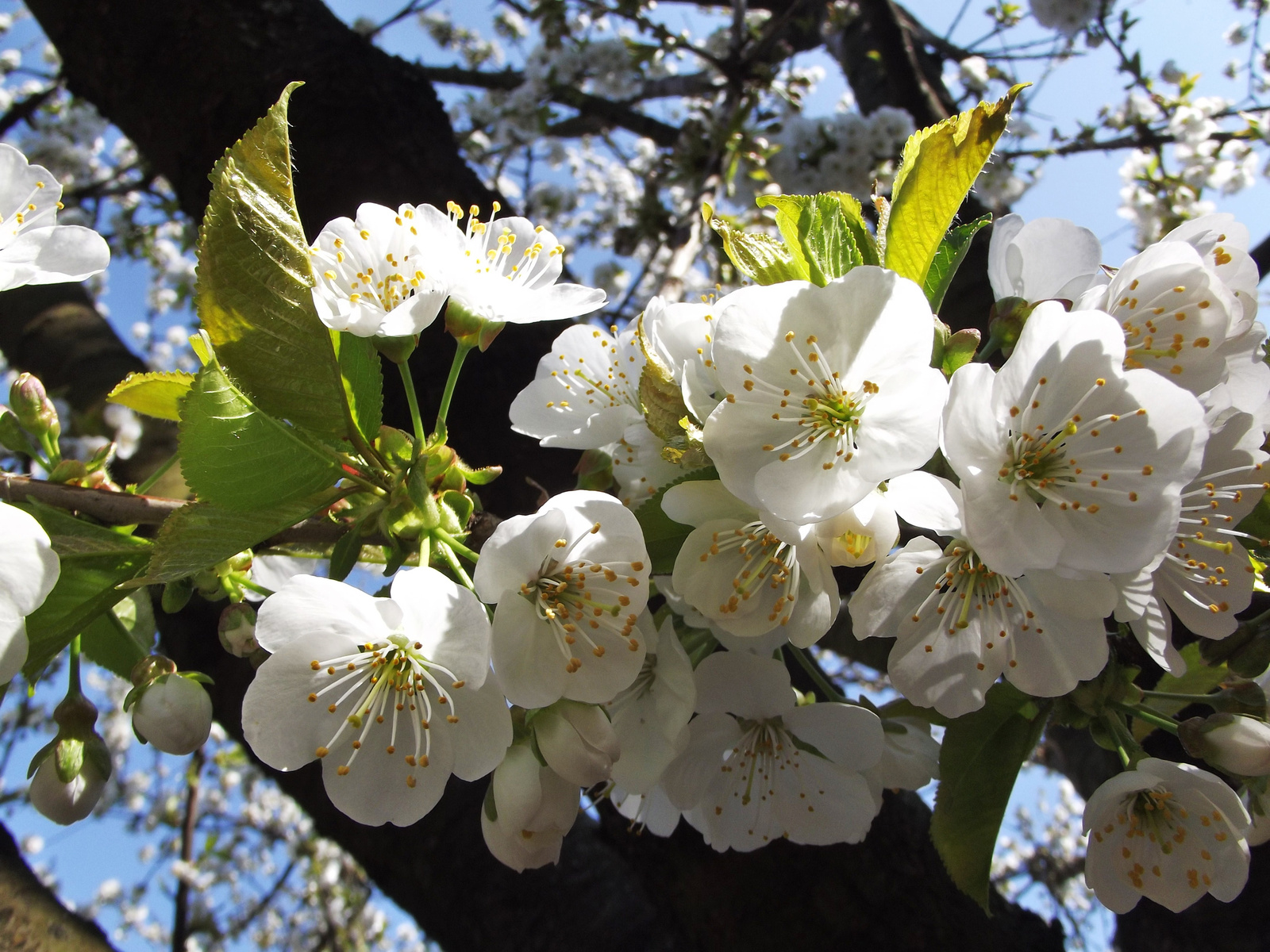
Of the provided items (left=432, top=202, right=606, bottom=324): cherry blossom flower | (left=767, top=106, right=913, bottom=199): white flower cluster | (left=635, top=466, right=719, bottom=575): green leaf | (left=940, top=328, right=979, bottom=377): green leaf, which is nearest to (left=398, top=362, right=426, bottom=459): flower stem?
(left=432, top=202, right=606, bottom=324): cherry blossom flower

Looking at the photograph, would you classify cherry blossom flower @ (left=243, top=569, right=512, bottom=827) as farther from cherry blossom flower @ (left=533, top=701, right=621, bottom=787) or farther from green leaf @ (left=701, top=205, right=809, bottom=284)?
green leaf @ (left=701, top=205, right=809, bottom=284)

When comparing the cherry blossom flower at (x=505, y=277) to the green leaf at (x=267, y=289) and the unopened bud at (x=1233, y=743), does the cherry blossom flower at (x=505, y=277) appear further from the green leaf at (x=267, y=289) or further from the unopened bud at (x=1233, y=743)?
the unopened bud at (x=1233, y=743)

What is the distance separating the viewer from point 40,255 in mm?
990

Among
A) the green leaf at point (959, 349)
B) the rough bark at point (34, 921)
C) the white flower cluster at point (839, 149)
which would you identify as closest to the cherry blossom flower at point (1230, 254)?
the green leaf at point (959, 349)

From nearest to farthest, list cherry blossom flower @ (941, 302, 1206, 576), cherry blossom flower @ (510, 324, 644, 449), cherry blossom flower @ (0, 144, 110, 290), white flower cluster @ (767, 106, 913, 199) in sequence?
cherry blossom flower @ (941, 302, 1206, 576), cherry blossom flower @ (0, 144, 110, 290), cherry blossom flower @ (510, 324, 644, 449), white flower cluster @ (767, 106, 913, 199)

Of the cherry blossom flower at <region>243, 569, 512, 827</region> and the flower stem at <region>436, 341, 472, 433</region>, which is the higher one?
the flower stem at <region>436, 341, 472, 433</region>

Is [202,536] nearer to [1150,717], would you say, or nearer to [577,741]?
[577,741]

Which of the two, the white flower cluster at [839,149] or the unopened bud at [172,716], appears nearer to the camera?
the unopened bud at [172,716]

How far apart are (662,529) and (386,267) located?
0.49 m

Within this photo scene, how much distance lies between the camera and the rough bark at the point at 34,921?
135cm

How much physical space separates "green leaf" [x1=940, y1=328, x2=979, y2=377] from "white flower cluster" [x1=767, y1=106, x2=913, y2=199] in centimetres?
284

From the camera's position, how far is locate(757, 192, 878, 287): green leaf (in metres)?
0.86

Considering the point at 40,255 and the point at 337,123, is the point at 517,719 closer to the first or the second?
the point at 40,255

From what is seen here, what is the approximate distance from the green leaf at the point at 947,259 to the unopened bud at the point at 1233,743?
1.80 ft
